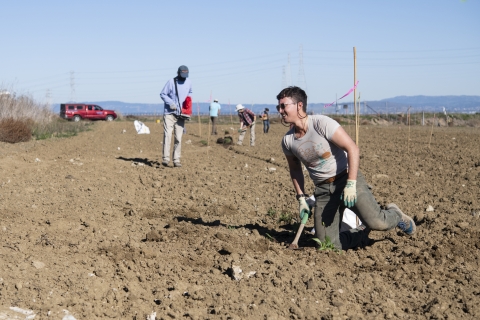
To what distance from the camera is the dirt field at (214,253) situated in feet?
14.9

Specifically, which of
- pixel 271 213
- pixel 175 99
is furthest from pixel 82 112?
pixel 271 213

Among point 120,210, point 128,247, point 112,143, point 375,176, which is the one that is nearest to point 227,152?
point 112,143

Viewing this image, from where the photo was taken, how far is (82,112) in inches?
1886

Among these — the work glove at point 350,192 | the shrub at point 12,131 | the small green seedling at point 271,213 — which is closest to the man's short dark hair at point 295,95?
the work glove at point 350,192

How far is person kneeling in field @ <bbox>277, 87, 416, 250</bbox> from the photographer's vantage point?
5.51m

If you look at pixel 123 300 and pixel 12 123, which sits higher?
pixel 12 123

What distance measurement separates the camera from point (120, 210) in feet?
26.6

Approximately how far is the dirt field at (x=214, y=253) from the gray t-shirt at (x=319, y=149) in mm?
766

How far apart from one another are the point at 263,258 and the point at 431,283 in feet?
4.71

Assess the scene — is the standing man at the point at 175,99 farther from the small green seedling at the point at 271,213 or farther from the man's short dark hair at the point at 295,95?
the man's short dark hair at the point at 295,95

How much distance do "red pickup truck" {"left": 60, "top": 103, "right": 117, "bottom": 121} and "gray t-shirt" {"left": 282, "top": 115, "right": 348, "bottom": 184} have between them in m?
43.3

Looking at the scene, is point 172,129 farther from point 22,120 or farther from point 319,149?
point 22,120

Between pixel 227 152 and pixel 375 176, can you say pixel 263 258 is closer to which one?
pixel 375 176

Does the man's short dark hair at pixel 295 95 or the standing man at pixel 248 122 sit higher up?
the man's short dark hair at pixel 295 95
